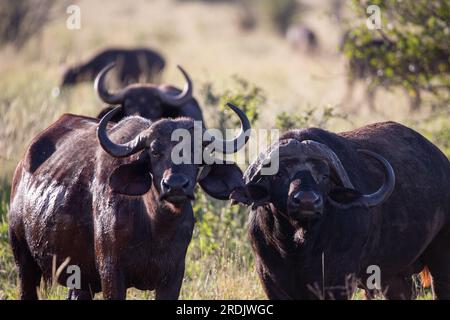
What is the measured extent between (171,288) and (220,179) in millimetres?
721

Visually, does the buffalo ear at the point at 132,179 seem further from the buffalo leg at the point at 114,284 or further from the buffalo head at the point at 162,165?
the buffalo leg at the point at 114,284

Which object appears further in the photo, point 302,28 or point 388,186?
point 302,28

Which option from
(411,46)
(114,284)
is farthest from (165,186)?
(411,46)

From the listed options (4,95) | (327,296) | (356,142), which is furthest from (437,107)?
(4,95)

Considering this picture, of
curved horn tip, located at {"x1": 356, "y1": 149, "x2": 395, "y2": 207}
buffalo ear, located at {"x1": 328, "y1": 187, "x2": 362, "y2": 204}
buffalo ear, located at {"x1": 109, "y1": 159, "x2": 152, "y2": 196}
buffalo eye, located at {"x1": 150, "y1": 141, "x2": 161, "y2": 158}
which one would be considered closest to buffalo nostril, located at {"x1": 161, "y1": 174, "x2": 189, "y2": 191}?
buffalo eye, located at {"x1": 150, "y1": 141, "x2": 161, "y2": 158}

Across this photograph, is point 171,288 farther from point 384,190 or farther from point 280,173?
point 384,190

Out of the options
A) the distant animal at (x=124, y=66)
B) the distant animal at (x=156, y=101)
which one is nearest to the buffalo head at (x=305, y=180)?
the distant animal at (x=156, y=101)

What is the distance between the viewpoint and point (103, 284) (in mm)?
5867

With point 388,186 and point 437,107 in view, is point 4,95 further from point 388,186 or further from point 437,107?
point 388,186

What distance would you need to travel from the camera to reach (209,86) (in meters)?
11.0

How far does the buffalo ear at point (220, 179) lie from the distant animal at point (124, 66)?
13470 millimetres

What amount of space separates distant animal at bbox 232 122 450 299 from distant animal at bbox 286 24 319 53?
77.1 ft

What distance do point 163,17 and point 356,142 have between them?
32.7 m

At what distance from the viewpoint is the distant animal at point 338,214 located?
5770 millimetres
